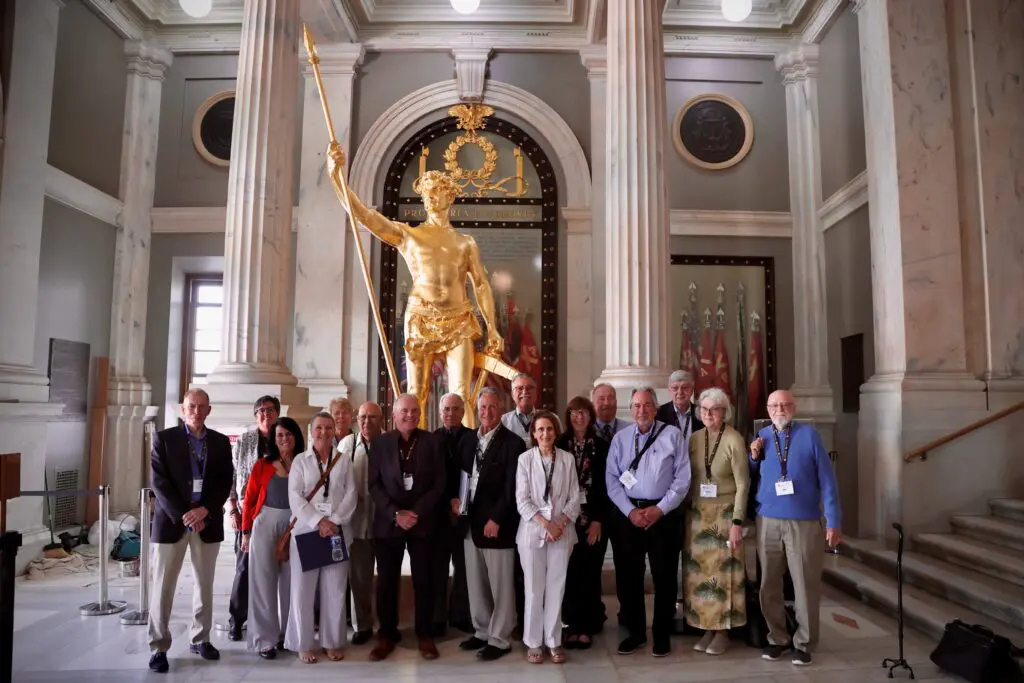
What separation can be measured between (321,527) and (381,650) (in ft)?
2.66

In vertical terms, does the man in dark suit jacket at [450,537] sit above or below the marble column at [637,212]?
below

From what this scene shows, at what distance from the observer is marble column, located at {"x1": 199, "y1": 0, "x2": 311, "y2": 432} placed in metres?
6.47

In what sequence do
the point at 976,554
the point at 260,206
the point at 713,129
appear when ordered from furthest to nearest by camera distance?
the point at 713,129 → the point at 260,206 → the point at 976,554

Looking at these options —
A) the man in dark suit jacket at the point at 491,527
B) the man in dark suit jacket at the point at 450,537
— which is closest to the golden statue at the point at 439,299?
the man in dark suit jacket at the point at 450,537

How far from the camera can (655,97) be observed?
683 centimetres

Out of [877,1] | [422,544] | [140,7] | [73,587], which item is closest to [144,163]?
[140,7]

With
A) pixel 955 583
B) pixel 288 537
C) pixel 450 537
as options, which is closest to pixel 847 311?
pixel 955 583

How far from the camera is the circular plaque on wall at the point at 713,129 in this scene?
10.1m

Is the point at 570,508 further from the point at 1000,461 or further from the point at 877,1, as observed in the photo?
the point at 877,1

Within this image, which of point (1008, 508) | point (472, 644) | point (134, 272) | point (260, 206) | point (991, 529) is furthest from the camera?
point (134, 272)

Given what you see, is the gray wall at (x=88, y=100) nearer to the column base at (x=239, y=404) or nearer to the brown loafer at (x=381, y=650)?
the column base at (x=239, y=404)

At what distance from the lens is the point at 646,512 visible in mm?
3965

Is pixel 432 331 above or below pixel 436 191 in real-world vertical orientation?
below

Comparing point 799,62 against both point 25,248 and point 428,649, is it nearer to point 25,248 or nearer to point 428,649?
point 428,649
